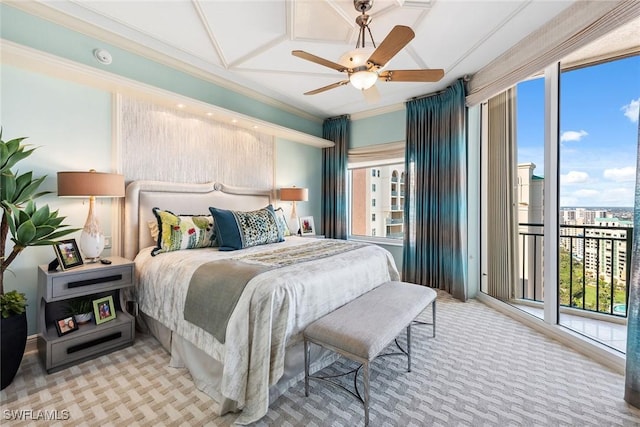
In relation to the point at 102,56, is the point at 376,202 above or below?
below

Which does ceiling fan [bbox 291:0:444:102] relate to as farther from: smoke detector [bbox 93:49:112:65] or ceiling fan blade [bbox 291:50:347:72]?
smoke detector [bbox 93:49:112:65]

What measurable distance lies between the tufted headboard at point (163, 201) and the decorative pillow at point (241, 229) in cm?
52

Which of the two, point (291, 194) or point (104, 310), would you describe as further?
point (291, 194)

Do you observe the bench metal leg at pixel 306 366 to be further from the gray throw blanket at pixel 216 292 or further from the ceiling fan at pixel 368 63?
the ceiling fan at pixel 368 63

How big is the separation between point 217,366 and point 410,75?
2411mm

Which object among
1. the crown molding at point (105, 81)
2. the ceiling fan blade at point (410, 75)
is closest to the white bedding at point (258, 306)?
the ceiling fan blade at point (410, 75)

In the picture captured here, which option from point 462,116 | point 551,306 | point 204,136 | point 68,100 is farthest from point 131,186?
point 551,306

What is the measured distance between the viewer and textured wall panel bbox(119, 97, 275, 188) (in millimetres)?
2736

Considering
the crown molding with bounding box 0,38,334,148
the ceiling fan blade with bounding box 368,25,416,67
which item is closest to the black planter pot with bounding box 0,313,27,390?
the crown molding with bounding box 0,38,334,148

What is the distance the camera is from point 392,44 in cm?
167

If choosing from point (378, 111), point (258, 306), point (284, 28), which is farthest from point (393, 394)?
point (378, 111)

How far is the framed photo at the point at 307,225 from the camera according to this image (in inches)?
177

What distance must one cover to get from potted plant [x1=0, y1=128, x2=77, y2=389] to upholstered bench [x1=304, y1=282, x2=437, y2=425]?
72.7 inches

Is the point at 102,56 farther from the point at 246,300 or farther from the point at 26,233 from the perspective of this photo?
→ the point at 246,300
